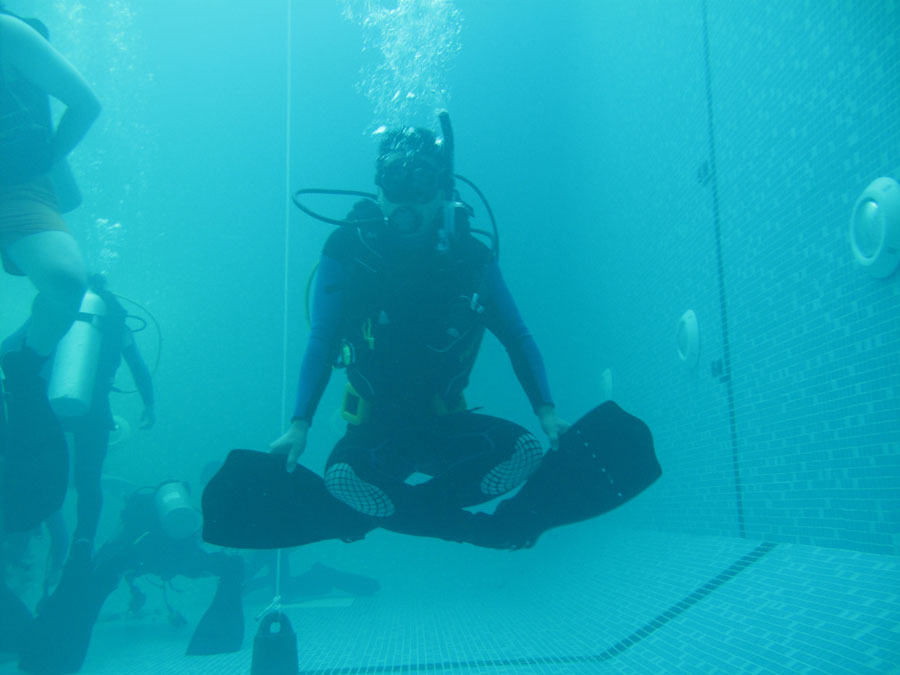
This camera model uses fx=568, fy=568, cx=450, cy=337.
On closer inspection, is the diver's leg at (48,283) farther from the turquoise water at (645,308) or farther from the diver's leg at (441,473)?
the turquoise water at (645,308)

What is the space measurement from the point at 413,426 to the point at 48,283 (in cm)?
190

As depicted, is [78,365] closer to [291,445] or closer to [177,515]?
[177,515]

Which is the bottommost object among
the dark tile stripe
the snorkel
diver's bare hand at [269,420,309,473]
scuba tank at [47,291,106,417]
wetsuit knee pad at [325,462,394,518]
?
the dark tile stripe

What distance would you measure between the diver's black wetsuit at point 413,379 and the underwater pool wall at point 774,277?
2.01m

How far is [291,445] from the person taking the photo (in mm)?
2371

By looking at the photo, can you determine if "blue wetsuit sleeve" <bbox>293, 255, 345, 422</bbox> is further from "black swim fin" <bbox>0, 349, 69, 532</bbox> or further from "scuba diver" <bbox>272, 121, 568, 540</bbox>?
"black swim fin" <bbox>0, 349, 69, 532</bbox>

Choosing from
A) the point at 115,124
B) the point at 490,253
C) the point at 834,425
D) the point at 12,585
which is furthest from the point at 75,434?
the point at 115,124

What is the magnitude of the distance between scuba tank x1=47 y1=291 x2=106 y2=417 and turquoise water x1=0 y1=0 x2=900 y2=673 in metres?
2.32

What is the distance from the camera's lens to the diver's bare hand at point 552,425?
8.10ft

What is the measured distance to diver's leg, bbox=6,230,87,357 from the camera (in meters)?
2.73

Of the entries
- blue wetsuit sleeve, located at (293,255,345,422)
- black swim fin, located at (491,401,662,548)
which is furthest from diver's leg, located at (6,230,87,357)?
black swim fin, located at (491,401,662,548)

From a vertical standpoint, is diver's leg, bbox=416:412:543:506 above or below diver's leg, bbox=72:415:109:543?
above

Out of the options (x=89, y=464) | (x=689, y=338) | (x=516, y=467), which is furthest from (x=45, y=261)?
(x=689, y=338)

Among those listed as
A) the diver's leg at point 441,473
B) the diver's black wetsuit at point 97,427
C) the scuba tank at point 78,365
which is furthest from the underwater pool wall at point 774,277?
the diver's black wetsuit at point 97,427
